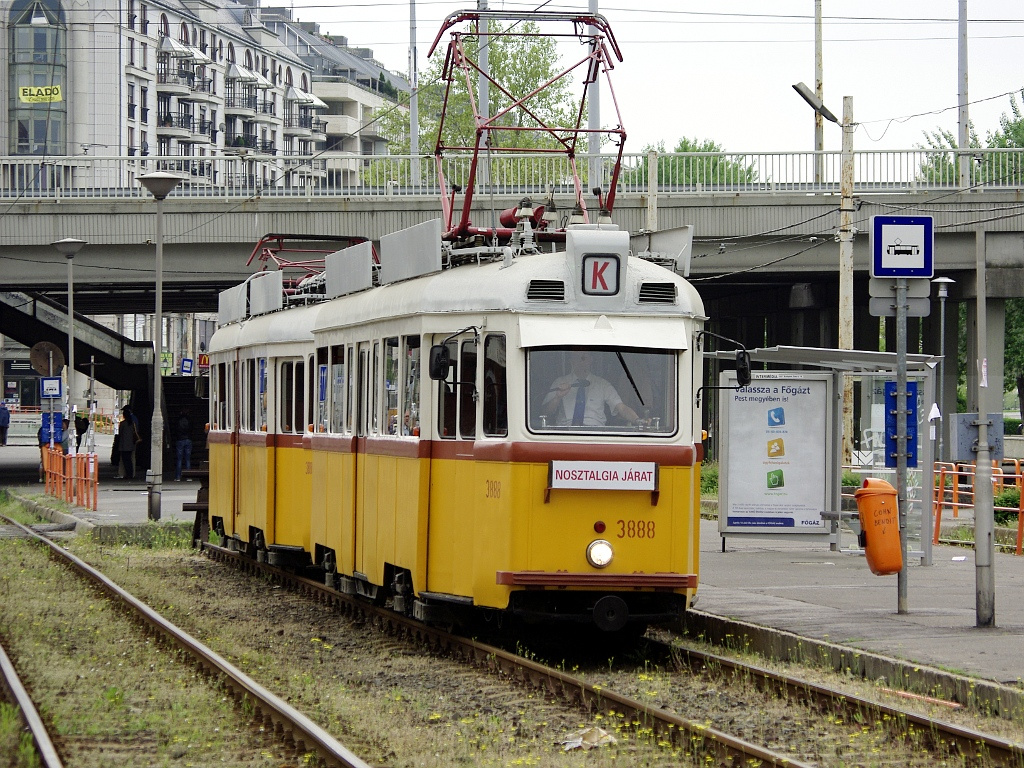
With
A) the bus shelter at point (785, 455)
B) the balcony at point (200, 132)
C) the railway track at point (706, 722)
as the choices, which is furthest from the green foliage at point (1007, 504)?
the balcony at point (200, 132)

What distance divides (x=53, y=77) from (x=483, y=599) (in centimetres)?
8447

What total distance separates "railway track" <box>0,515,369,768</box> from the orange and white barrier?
13872 millimetres

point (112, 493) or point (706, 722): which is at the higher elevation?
point (706, 722)

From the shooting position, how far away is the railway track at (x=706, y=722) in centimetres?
768

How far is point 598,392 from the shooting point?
1089 centimetres

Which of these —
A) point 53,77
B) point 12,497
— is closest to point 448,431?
point 12,497

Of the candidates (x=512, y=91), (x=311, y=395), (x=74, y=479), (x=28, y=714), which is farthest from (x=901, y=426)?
(x=512, y=91)

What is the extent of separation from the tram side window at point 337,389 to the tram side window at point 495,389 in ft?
10.6

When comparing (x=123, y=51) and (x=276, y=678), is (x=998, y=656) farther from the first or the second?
(x=123, y=51)

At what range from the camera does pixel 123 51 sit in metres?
94.6

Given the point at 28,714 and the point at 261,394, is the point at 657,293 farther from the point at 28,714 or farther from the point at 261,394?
the point at 261,394

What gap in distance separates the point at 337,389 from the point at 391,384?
192 centimetres

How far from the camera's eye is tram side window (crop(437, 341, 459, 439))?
11.4 metres

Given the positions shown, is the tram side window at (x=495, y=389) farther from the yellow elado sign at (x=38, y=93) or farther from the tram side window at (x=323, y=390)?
the yellow elado sign at (x=38, y=93)
